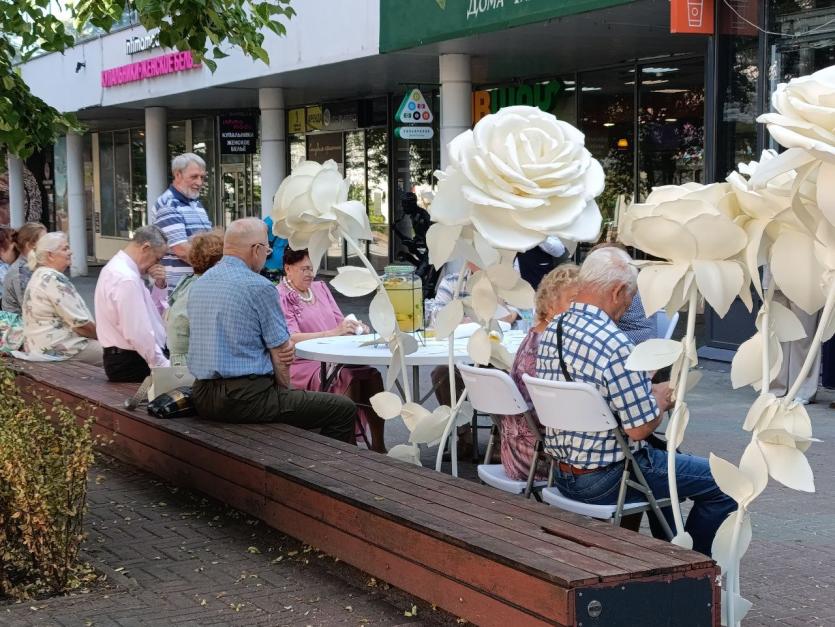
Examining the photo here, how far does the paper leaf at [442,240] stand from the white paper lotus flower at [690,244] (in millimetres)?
935

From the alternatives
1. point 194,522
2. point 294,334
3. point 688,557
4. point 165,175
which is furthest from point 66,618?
point 165,175

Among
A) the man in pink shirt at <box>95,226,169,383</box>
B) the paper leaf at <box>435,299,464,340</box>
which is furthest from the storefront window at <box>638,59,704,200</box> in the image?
the paper leaf at <box>435,299,464,340</box>

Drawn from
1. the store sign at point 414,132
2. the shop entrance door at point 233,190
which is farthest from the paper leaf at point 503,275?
the shop entrance door at point 233,190

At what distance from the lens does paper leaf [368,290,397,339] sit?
519cm

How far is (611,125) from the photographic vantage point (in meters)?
18.1

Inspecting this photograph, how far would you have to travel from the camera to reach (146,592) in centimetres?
494

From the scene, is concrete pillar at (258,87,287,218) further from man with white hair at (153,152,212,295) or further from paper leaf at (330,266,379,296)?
paper leaf at (330,266,379,296)

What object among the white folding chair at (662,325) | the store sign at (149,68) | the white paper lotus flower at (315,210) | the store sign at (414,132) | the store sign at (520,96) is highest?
the store sign at (149,68)

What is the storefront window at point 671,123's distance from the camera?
54.6 feet

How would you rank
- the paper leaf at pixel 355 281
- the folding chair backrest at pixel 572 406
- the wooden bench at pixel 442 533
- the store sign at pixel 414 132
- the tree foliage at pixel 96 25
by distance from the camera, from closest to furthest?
1. the wooden bench at pixel 442 533
2. the folding chair backrest at pixel 572 406
3. the paper leaf at pixel 355 281
4. the tree foliage at pixel 96 25
5. the store sign at pixel 414 132

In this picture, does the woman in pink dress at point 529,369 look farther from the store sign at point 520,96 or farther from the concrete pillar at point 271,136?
the concrete pillar at point 271,136

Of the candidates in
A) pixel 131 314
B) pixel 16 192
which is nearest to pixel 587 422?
pixel 131 314

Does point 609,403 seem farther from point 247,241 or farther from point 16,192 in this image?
point 16,192

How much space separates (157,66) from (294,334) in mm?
17163
